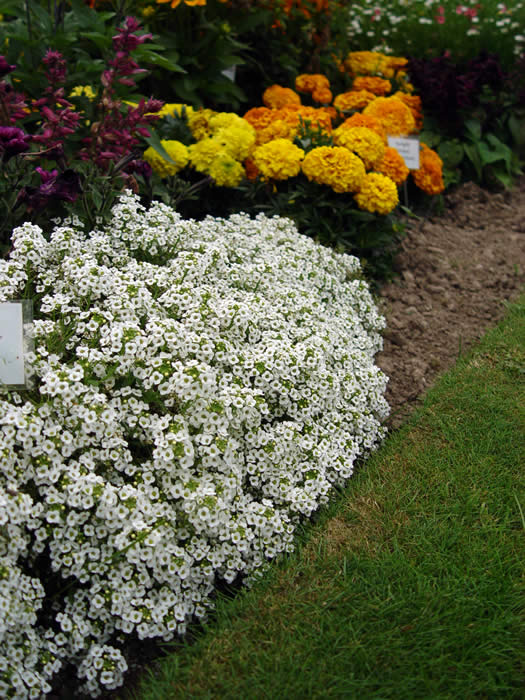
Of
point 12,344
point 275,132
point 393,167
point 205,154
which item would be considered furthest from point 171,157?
point 12,344

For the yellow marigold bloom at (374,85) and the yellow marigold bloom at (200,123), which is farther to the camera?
the yellow marigold bloom at (374,85)

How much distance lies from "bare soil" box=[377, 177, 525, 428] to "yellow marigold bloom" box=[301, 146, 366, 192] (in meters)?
0.65

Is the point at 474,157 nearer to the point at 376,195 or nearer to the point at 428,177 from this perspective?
the point at 428,177

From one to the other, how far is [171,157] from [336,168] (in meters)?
0.86

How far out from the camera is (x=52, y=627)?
1.87m

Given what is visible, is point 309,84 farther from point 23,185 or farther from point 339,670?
point 339,670

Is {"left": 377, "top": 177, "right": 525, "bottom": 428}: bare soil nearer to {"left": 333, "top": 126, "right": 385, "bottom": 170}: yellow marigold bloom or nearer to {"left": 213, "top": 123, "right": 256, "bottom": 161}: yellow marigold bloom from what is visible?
{"left": 333, "top": 126, "right": 385, "bottom": 170}: yellow marigold bloom

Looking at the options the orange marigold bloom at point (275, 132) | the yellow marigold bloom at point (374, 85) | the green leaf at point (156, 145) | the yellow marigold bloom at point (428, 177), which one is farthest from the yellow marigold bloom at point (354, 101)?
the green leaf at point (156, 145)

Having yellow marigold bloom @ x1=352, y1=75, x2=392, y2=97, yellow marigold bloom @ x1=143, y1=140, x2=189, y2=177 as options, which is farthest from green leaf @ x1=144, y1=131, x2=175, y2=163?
yellow marigold bloom @ x1=352, y1=75, x2=392, y2=97

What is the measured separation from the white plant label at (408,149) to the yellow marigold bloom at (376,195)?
0.78m

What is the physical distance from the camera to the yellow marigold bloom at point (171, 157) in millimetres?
3406

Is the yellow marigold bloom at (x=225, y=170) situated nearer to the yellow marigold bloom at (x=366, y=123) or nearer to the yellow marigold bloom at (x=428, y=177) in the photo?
the yellow marigold bloom at (x=366, y=123)

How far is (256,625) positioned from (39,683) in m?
0.57

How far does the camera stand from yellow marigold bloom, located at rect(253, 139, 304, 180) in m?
3.53
